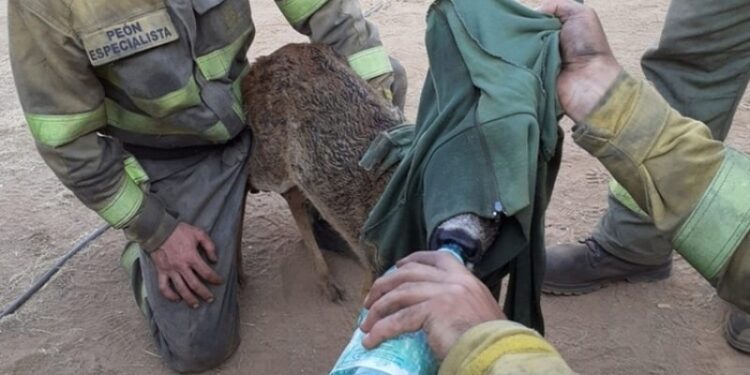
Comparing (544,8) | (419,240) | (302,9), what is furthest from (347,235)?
(544,8)

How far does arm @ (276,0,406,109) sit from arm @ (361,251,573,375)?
2.30 meters

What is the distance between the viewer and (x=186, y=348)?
13.0ft

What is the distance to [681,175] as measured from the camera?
7.75 ft

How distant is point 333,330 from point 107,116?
1.45 meters

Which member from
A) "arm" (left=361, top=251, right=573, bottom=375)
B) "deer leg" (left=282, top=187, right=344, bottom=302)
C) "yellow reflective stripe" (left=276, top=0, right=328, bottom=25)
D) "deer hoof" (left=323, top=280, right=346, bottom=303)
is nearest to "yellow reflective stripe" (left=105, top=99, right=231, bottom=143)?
"deer leg" (left=282, top=187, right=344, bottom=302)

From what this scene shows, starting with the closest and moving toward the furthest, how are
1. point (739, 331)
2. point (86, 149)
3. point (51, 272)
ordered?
point (86, 149)
point (739, 331)
point (51, 272)

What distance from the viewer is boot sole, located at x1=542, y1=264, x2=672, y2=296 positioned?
417 cm

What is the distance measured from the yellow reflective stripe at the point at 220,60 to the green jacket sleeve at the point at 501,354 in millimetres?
2342

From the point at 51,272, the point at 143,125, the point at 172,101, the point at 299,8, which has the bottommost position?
the point at 51,272

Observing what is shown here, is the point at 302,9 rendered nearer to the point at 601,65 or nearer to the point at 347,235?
the point at 347,235

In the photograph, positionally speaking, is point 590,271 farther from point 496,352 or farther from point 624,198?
point 496,352

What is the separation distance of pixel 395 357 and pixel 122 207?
7.25ft

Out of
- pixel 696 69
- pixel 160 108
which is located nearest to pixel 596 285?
pixel 696 69

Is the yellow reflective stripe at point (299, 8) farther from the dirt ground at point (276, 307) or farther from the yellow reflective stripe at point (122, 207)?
the dirt ground at point (276, 307)
